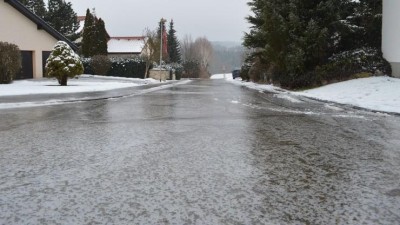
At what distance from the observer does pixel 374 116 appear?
40.4 ft

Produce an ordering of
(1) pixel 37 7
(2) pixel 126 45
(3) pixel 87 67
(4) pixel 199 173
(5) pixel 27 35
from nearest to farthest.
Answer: (4) pixel 199 173 → (5) pixel 27 35 → (3) pixel 87 67 → (1) pixel 37 7 → (2) pixel 126 45

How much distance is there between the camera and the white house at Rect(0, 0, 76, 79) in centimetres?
3125

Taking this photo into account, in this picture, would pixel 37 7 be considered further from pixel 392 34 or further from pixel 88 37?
pixel 392 34

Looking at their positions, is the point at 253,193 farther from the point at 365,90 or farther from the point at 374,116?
the point at 365,90

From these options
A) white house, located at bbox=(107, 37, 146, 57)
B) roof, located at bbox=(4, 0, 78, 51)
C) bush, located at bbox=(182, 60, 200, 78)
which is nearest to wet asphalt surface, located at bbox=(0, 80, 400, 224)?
roof, located at bbox=(4, 0, 78, 51)

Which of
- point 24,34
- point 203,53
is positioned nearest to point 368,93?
point 24,34

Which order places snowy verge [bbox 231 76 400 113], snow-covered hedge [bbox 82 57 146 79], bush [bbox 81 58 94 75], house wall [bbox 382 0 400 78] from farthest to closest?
snow-covered hedge [bbox 82 57 146 79]
bush [bbox 81 58 94 75]
house wall [bbox 382 0 400 78]
snowy verge [bbox 231 76 400 113]

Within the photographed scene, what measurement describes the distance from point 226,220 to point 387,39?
23.1 meters

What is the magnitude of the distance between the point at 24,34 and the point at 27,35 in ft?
1.18

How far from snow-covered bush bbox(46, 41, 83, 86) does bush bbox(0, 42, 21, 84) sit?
199 centimetres

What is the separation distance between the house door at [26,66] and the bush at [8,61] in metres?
7.04

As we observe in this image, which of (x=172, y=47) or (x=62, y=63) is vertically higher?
(x=172, y=47)

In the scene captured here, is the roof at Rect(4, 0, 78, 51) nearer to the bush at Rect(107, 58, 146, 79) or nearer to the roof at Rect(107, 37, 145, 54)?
the bush at Rect(107, 58, 146, 79)

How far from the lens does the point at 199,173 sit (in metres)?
5.35
